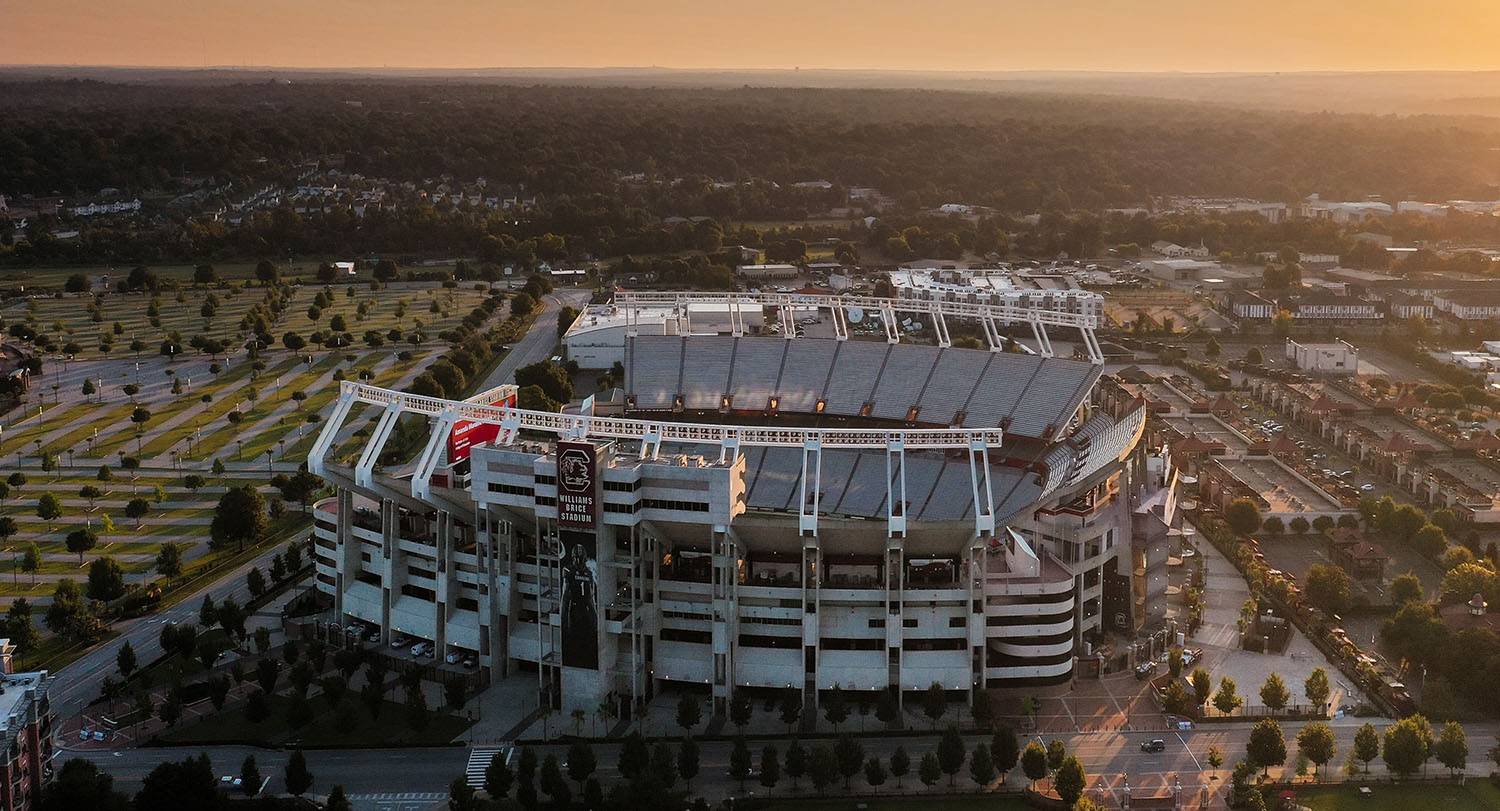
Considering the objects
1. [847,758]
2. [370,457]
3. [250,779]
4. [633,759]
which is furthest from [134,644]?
[847,758]

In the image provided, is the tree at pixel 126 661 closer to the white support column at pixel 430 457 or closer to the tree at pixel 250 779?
the white support column at pixel 430 457

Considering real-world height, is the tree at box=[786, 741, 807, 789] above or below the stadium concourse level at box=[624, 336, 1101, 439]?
below

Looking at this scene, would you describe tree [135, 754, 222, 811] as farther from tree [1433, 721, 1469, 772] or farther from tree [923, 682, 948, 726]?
tree [1433, 721, 1469, 772]

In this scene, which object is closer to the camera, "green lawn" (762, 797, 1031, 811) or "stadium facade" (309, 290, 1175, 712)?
"green lawn" (762, 797, 1031, 811)

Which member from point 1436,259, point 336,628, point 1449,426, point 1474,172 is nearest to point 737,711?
point 336,628

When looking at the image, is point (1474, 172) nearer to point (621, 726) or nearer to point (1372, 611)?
point (1372, 611)

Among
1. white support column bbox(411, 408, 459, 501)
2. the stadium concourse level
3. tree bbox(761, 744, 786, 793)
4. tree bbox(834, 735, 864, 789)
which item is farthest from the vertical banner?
the stadium concourse level

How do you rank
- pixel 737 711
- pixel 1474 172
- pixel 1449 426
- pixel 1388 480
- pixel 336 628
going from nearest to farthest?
pixel 737 711, pixel 336 628, pixel 1388 480, pixel 1449 426, pixel 1474 172
